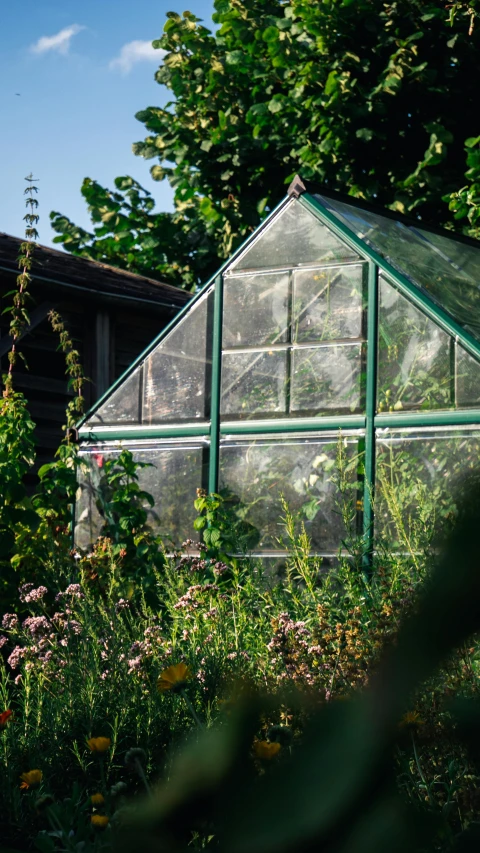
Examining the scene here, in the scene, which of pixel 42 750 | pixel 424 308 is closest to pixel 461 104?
pixel 424 308

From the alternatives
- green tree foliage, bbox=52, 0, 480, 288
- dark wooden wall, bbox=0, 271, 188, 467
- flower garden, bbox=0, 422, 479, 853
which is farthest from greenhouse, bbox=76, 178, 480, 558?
green tree foliage, bbox=52, 0, 480, 288

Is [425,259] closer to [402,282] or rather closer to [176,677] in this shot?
[402,282]

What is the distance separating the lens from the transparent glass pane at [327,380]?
529 cm

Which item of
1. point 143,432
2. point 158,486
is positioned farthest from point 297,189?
point 158,486

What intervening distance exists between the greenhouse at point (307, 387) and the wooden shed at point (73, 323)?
8.91ft

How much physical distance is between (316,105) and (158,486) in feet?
18.9

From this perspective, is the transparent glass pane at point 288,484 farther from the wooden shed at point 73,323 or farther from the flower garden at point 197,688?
the wooden shed at point 73,323

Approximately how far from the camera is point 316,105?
33.4ft

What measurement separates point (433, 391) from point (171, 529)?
5.78 ft

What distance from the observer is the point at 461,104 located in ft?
34.1

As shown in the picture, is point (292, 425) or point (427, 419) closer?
point (427, 419)

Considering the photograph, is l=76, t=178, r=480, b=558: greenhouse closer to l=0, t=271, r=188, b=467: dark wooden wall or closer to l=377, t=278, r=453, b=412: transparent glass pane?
l=377, t=278, r=453, b=412: transparent glass pane

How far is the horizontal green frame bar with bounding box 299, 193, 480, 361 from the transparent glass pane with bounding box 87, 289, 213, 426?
2.67 ft

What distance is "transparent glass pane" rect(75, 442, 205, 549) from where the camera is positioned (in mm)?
5773
